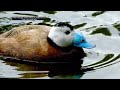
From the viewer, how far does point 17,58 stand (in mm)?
9016

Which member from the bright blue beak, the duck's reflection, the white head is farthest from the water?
the white head

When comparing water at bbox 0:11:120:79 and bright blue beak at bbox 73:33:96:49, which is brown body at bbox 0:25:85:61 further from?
water at bbox 0:11:120:79

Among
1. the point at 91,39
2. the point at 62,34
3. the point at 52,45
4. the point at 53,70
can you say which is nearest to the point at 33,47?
the point at 52,45

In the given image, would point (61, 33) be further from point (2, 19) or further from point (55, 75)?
point (2, 19)

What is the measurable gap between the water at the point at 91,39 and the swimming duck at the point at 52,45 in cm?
22

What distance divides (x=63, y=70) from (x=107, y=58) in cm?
75

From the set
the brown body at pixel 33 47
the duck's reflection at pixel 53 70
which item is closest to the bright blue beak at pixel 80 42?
the brown body at pixel 33 47

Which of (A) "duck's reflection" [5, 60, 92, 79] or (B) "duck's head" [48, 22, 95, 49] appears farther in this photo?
(B) "duck's head" [48, 22, 95, 49]

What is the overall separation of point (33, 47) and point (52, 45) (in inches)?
11.2

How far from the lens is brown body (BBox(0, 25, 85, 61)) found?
886cm

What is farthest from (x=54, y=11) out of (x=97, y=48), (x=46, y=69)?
(x=46, y=69)

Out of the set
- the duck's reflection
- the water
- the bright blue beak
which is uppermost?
the bright blue beak

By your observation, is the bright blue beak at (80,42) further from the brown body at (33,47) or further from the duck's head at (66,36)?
the brown body at (33,47)

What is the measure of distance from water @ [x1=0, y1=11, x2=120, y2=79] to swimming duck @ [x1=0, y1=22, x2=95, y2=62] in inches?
8.8
